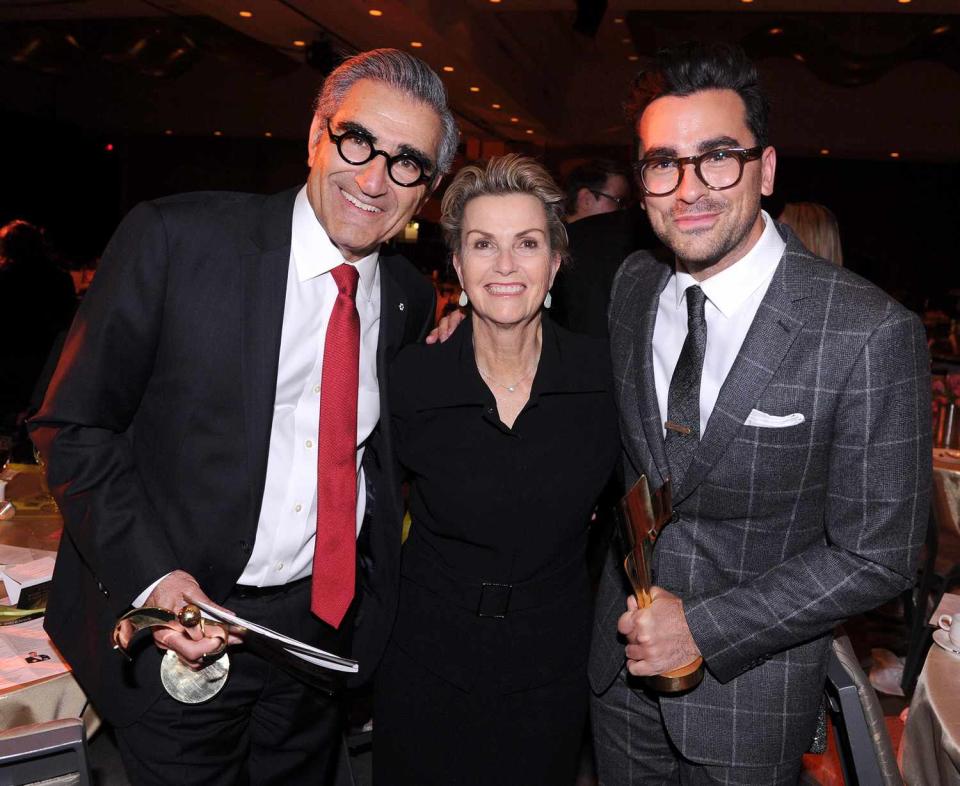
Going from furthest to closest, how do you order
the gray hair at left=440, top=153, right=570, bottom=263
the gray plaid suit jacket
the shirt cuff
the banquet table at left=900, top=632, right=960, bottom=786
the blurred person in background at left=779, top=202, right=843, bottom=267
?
the blurred person in background at left=779, top=202, right=843, bottom=267 < the gray hair at left=440, top=153, right=570, bottom=263 < the banquet table at left=900, top=632, right=960, bottom=786 < the shirt cuff < the gray plaid suit jacket

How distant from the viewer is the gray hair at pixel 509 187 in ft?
6.88

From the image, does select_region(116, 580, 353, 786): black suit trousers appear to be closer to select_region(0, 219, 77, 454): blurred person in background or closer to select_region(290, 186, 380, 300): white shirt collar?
select_region(290, 186, 380, 300): white shirt collar

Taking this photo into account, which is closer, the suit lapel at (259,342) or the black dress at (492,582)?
the suit lapel at (259,342)

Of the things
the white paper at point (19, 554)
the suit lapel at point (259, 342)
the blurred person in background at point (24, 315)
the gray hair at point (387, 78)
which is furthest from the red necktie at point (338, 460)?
the blurred person in background at point (24, 315)

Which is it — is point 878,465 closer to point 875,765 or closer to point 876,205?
point 875,765

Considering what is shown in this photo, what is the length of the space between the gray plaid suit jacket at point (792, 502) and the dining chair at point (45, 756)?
3.26 feet

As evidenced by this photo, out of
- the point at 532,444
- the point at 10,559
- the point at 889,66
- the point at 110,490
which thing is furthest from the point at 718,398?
the point at 889,66

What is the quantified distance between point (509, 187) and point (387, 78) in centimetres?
43

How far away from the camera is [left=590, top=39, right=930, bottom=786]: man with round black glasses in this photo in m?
1.42

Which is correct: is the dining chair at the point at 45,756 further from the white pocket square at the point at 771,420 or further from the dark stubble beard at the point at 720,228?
the dark stubble beard at the point at 720,228

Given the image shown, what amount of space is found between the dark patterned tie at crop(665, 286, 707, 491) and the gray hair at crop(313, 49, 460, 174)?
0.70 meters

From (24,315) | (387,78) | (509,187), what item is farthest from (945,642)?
(24,315)

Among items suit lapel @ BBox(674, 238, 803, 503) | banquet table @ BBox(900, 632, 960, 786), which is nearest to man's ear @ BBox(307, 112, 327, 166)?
suit lapel @ BBox(674, 238, 803, 503)

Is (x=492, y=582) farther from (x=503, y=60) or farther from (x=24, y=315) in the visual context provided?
(x=503, y=60)
